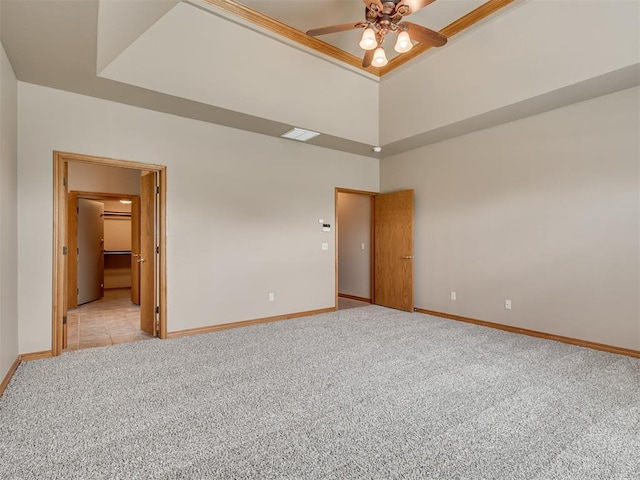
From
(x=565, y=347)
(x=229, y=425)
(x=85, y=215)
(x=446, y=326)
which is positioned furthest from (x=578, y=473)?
(x=85, y=215)

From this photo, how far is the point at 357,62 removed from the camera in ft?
16.4

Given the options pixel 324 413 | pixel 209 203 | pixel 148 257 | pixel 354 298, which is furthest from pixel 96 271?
pixel 324 413

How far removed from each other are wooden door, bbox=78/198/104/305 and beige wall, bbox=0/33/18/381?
11.4ft

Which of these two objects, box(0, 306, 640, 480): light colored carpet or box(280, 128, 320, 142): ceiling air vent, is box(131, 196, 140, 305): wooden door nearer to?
box(0, 306, 640, 480): light colored carpet

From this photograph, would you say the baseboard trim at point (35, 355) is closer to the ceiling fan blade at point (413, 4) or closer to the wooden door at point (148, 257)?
the wooden door at point (148, 257)

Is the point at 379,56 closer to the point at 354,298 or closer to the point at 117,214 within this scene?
the point at 354,298

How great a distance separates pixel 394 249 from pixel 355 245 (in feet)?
4.04

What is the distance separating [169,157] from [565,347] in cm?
514

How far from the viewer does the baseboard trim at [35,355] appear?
331 cm

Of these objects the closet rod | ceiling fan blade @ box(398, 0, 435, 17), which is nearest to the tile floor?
the closet rod

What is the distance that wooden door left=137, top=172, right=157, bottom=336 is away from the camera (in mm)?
4281

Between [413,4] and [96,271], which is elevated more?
[413,4]

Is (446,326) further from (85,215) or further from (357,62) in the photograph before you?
(85,215)

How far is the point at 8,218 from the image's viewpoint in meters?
2.94
